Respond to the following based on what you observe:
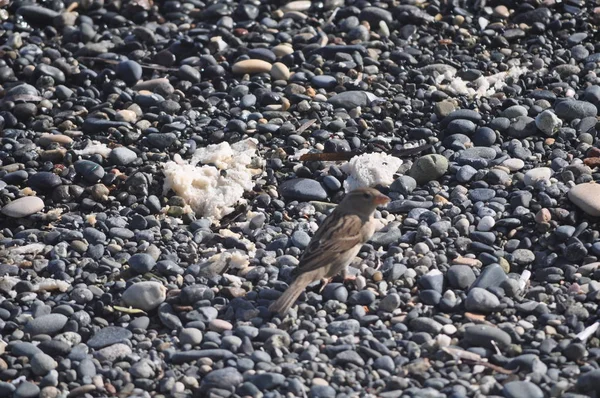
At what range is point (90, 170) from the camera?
7.23m

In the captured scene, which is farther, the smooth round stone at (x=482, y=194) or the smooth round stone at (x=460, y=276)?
the smooth round stone at (x=482, y=194)

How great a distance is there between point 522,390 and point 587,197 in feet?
6.32

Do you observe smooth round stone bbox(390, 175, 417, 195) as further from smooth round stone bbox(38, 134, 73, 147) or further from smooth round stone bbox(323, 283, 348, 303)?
smooth round stone bbox(38, 134, 73, 147)

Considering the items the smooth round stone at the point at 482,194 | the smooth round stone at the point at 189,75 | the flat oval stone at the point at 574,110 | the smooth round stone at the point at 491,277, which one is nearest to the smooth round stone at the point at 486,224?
the smooth round stone at the point at 482,194

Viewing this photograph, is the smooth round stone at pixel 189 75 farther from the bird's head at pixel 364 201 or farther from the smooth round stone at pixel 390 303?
the smooth round stone at pixel 390 303

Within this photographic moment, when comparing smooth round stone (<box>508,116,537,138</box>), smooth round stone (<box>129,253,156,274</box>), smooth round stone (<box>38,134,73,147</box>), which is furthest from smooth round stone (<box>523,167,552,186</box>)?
smooth round stone (<box>38,134,73,147</box>)

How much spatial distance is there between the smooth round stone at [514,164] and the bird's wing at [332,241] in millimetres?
1536

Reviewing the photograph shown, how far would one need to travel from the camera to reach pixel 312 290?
6004 mm

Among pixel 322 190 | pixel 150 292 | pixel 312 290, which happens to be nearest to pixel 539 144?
pixel 322 190

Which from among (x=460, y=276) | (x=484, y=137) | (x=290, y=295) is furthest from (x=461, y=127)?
(x=290, y=295)

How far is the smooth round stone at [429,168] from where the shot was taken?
707 cm

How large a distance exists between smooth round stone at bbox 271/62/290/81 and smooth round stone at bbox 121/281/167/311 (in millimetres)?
3078

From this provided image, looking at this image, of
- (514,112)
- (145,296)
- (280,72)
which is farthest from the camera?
(280,72)

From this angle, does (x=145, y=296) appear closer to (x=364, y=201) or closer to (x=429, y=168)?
(x=364, y=201)
